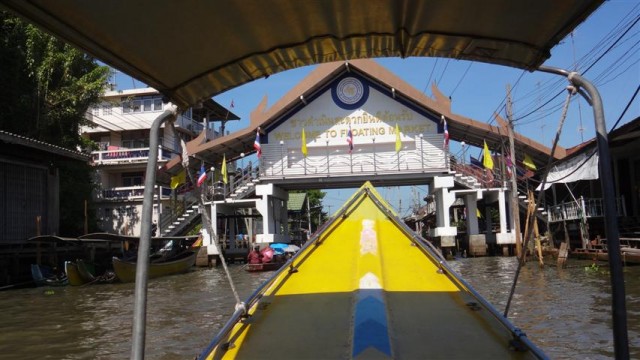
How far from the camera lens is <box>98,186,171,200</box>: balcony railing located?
30266mm

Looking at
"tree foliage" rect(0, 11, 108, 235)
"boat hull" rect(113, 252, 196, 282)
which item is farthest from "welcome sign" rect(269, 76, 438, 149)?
"tree foliage" rect(0, 11, 108, 235)

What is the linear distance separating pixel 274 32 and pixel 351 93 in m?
21.2

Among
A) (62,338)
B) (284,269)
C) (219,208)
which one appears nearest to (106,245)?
(219,208)

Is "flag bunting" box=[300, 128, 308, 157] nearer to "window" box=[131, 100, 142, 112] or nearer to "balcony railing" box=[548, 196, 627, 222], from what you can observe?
"balcony railing" box=[548, 196, 627, 222]

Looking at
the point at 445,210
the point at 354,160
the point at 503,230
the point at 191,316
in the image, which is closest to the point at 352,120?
the point at 354,160

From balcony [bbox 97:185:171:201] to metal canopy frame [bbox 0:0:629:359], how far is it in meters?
28.7

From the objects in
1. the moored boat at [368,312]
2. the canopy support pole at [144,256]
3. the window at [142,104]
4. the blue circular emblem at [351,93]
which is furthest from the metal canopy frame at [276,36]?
the window at [142,104]

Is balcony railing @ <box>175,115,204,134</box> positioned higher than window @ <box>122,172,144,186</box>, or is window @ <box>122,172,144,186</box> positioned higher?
balcony railing @ <box>175,115,204,134</box>

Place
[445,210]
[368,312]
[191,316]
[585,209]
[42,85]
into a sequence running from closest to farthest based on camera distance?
1. [368,312]
2. [191,316]
3. [585,209]
4. [42,85]
5. [445,210]

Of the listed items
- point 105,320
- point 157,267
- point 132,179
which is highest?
point 132,179

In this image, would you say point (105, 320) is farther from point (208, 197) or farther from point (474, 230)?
point (474, 230)

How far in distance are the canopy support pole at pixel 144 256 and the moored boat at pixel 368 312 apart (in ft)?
2.29

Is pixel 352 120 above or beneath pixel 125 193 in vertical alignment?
above

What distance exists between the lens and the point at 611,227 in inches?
91.0
